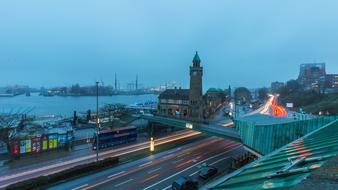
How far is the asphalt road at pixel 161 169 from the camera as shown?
85.5 ft

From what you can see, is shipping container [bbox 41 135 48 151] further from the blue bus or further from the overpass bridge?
the overpass bridge

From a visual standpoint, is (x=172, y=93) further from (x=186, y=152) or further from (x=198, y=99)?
(x=186, y=152)

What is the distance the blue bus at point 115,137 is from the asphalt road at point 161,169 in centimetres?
1097

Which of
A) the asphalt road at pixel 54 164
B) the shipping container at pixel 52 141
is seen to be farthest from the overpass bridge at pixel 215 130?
the shipping container at pixel 52 141

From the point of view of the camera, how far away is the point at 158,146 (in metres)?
43.8

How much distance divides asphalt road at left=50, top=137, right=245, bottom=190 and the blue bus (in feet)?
36.0

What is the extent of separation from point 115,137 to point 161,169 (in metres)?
16.6

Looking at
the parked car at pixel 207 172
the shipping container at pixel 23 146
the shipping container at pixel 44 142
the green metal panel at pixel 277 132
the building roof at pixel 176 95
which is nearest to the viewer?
the green metal panel at pixel 277 132

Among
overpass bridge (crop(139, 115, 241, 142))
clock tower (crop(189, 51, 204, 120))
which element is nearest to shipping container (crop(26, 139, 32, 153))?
overpass bridge (crop(139, 115, 241, 142))

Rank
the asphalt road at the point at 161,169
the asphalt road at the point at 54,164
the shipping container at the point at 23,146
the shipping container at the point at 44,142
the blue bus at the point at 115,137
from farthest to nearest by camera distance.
A: the blue bus at the point at 115,137, the shipping container at the point at 44,142, the shipping container at the point at 23,146, the asphalt road at the point at 54,164, the asphalt road at the point at 161,169

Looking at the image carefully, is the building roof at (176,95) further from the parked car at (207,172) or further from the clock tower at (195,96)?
the parked car at (207,172)

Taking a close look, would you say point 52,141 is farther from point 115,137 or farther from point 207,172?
point 207,172

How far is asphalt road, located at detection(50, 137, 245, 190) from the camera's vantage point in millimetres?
26047

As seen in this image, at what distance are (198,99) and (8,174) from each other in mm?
54829
